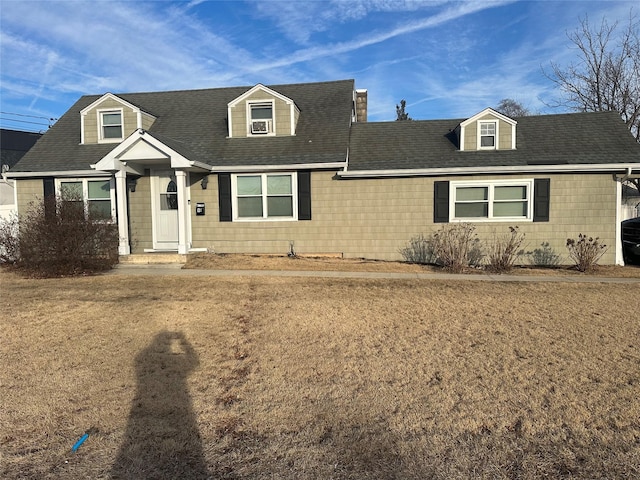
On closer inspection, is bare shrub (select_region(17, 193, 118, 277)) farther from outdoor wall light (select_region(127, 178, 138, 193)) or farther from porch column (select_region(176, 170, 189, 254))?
outdoor wall light (select_region(127, 178, 138, 193))

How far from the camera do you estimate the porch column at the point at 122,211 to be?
12.1 metres

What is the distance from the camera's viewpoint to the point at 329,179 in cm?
1262

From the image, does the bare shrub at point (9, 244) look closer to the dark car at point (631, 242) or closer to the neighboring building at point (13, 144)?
the dark car at point (631, 242)

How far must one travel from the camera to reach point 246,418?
3.70m

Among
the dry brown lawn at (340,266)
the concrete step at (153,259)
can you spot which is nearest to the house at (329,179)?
the concrete step at (153,259)

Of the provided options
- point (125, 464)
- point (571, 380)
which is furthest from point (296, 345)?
point (571, 380)

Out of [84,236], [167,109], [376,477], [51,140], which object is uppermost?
[167,109]

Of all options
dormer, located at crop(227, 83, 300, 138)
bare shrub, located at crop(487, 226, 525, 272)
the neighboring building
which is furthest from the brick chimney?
the neighboring building

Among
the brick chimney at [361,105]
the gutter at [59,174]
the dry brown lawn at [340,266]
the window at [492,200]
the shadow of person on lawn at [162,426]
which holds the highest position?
the brick chimney at [361,105]

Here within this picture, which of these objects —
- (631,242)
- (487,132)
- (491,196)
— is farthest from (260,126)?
(631,242)

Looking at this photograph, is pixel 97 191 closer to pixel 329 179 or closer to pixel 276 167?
pixel 276 167

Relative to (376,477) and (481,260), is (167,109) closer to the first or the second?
(481,260)

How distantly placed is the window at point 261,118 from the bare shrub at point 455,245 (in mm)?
6241

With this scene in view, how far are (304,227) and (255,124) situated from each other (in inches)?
155
